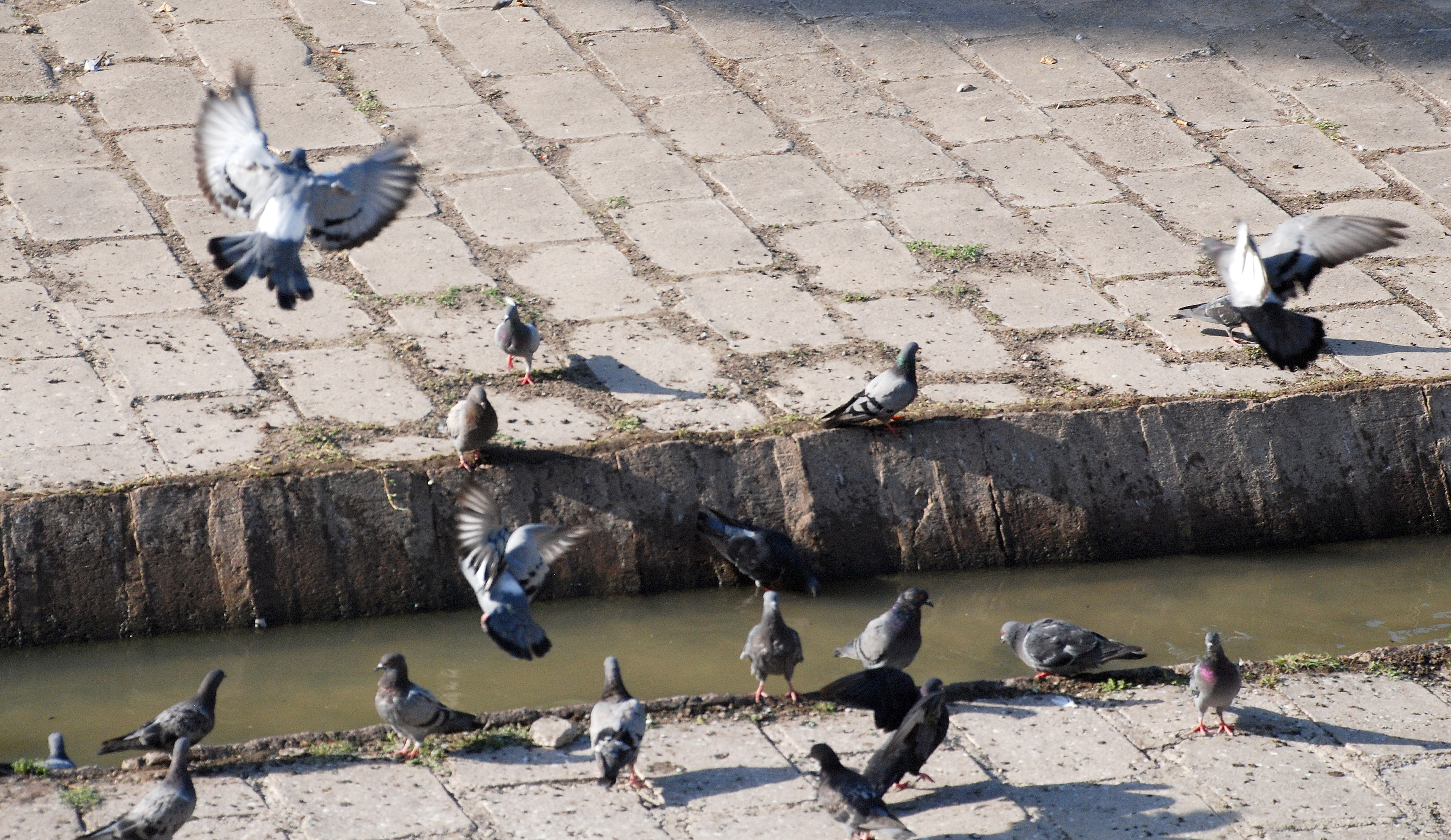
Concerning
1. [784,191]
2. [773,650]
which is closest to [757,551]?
[773,650]

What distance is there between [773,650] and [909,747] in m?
0.72

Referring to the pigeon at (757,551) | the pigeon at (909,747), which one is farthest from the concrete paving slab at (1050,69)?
the pigeon at (909,747)

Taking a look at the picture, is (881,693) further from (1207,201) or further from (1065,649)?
(1207,201)

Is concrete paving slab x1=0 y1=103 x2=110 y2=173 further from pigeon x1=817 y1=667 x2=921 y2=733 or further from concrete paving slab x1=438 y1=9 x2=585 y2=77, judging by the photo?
pigeon x1=817 y1=667 x2=921 y2=733

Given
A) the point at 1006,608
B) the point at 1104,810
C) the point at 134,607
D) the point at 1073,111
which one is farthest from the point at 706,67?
the point at 1104,810

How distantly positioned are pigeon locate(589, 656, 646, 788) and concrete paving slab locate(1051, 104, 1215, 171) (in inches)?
185

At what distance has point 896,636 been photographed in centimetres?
486

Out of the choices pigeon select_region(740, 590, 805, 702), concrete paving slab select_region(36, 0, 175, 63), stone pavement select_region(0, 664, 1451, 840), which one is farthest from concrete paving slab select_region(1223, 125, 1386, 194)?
concrete paving slab select_region(36, 0, 175, 63)

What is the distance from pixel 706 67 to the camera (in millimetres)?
8781

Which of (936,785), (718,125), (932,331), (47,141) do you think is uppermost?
(47,141)

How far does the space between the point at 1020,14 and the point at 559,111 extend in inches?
122

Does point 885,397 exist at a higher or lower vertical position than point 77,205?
lower

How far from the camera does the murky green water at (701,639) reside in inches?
195

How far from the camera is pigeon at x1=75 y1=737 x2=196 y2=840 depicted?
12.2 feet
